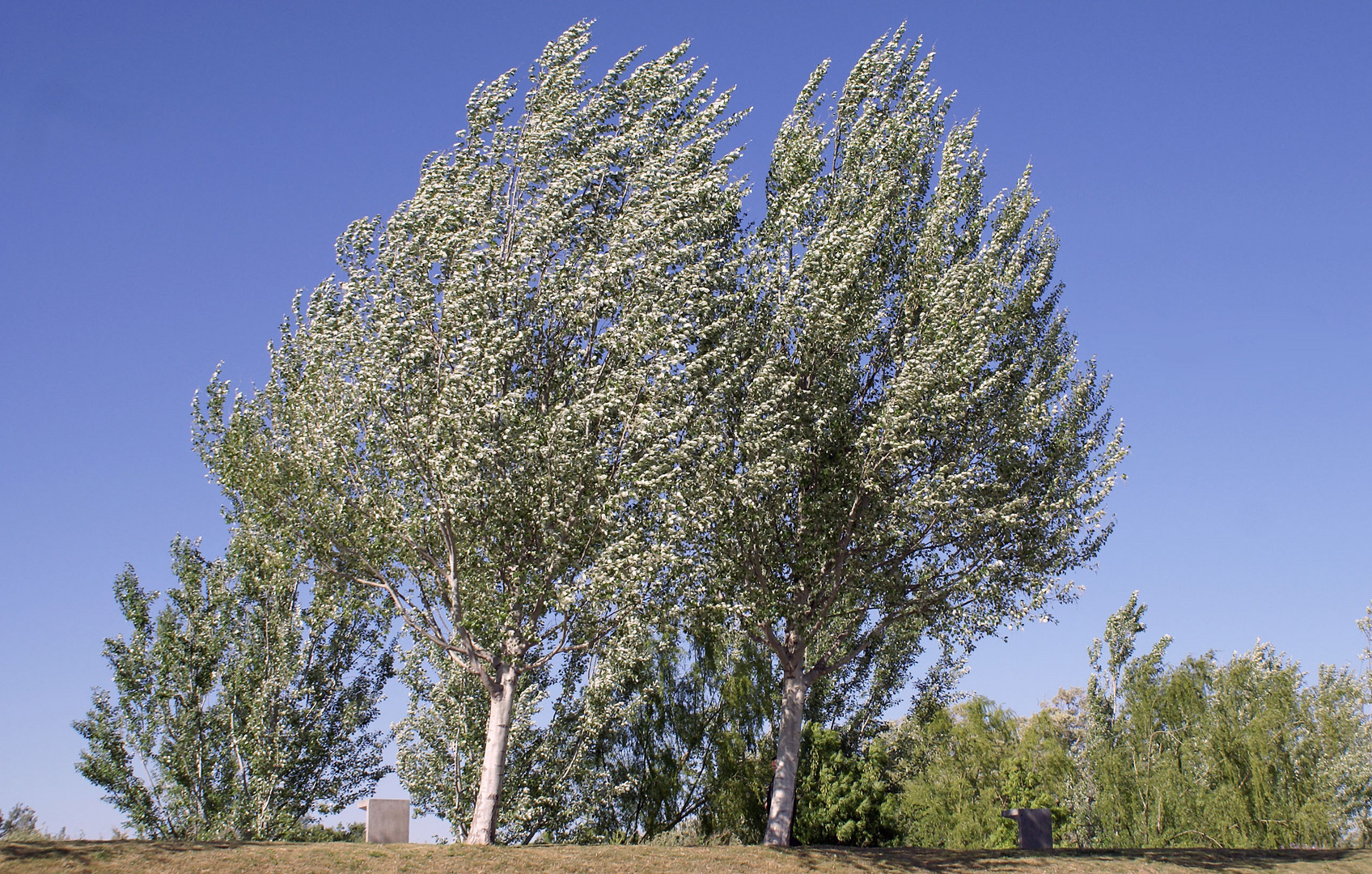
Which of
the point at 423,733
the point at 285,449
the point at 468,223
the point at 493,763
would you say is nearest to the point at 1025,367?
the point at 468,223

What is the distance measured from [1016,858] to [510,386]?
13.6 m

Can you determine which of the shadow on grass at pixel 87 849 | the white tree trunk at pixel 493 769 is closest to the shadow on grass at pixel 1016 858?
the white tree trunk at pixel 493 769

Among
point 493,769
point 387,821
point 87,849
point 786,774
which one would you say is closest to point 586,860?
point 493,769

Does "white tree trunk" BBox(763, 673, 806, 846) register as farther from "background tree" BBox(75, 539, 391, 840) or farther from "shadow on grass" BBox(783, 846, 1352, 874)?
"background tree" BBox(75, 539, 391, 840)

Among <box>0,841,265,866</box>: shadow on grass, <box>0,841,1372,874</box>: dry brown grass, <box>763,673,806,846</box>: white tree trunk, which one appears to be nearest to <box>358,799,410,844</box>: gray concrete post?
<box>0,841,1372,874</box>: dry brown grass

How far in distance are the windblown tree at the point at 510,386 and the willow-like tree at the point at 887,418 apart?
1793mm

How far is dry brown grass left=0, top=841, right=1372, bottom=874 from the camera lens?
1320 centimetres

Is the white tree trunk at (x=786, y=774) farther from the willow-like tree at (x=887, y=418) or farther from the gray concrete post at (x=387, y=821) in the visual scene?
the gray concrete post at (x=387, y=821)

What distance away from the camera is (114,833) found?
19984mm

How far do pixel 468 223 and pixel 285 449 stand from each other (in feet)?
18.7

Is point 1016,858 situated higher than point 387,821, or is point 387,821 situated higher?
point 387,821

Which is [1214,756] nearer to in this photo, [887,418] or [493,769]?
[887,418]

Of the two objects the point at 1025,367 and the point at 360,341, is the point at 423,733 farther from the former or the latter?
the point at 1025,367

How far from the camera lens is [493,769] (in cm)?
1625
